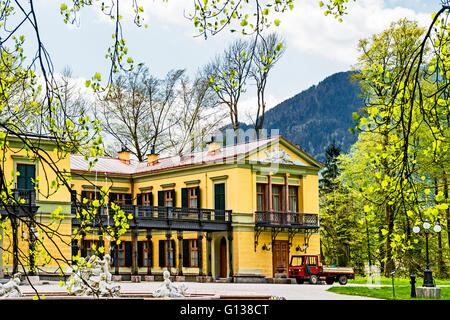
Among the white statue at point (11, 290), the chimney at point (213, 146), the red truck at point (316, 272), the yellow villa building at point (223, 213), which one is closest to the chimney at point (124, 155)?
the yellow villa building at point (223, 213)

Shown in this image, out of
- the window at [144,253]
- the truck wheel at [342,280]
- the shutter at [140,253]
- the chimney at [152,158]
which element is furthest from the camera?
the chimney at [152,158]

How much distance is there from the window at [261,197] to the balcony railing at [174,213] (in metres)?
1.98

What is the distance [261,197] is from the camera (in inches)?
1468

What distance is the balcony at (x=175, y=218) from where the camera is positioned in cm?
3391

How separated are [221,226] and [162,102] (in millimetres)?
15432

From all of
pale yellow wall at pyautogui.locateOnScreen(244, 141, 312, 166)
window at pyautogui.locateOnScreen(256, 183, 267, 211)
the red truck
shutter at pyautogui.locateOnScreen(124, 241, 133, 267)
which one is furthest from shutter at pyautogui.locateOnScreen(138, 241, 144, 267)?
the red truck

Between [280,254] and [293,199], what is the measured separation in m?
3.28

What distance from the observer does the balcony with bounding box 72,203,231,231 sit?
111ft

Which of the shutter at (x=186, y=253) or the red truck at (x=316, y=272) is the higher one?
the shutter at (x=186, y=253)

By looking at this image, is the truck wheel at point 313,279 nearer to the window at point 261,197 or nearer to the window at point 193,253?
the window at point 261,197

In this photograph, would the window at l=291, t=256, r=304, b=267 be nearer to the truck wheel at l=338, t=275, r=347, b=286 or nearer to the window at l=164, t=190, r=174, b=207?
the truck wheel at l=338, t=275, r=347, b=286

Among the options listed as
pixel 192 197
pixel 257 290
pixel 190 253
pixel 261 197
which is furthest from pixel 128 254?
pixel 257 290

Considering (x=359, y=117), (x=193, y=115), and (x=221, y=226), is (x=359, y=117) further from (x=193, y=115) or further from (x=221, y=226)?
(x=193, y=115)
